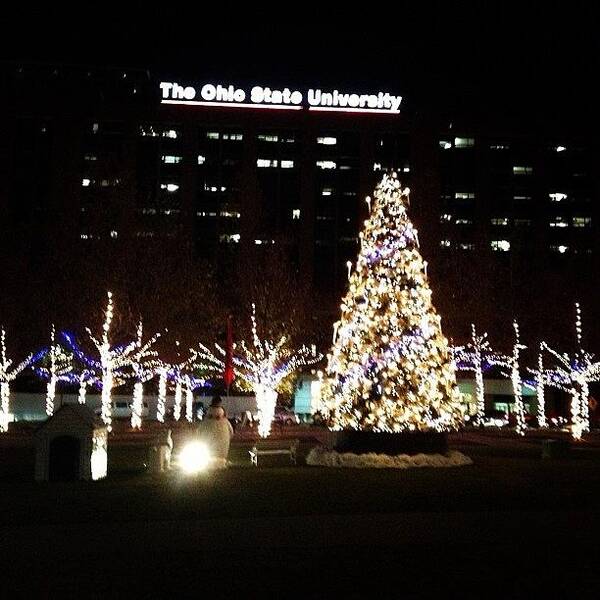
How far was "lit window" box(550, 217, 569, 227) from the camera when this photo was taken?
11406cm

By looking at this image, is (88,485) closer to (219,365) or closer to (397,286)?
(397,286)

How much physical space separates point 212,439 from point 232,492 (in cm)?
508

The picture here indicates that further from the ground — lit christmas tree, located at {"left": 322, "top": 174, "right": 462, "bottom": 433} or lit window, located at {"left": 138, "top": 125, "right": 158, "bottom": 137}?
lit window, located at {"left": 138, "top": 125, "right": 158, "bottom": 137}

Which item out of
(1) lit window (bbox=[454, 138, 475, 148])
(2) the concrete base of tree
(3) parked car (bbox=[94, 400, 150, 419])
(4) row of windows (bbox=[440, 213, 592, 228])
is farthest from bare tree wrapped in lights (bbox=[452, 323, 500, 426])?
(1) lit window (bbox=[454, 138, 475, 148])

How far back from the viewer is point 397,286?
23.5m

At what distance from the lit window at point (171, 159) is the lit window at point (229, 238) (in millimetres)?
10496

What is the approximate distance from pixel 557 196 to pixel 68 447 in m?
104

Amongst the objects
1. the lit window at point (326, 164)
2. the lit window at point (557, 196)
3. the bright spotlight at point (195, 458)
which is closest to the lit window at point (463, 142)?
the lit window at point (557, 196)

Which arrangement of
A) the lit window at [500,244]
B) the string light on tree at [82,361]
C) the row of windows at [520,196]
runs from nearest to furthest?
the string light on tree at [82,361] → the lit window at [500,244] → the row of windows at [520,196]

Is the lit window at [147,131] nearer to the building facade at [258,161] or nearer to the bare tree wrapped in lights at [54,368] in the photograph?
the building facade at [258,161]

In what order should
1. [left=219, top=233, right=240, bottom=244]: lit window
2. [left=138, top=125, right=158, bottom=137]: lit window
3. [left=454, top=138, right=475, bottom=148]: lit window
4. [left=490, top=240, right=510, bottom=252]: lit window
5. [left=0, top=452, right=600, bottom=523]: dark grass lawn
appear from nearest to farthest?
[left=0, top=452, right=600, bottom=523]: dark grass lawn
[left=219, top=233, right=240, bottom=244]: lit window
[left=138, top=125, right=158, bottom=137]: lit window
[left=490, top=240, right=510, bottom=252]: lit window
[left=454, top=138, right=475, bottom=148]: lit window

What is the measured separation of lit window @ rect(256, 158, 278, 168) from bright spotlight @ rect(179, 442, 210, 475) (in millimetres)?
88779

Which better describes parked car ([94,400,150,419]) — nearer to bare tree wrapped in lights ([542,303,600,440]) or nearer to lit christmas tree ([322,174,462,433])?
bare tree wrapped in lights ([542,303,600,440])

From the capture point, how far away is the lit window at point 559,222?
11406cm
